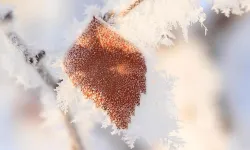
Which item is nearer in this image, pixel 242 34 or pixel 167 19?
pixel 167 19

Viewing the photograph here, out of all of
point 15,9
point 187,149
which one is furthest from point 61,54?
point 187,149

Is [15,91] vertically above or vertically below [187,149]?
above

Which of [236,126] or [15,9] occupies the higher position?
[15,9]

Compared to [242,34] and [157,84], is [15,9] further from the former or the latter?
[242,34]

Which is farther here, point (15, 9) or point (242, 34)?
point (242, 34)

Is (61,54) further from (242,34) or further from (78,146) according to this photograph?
(242,34)

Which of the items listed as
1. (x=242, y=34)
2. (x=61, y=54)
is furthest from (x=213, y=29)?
(x=61, y=54)
